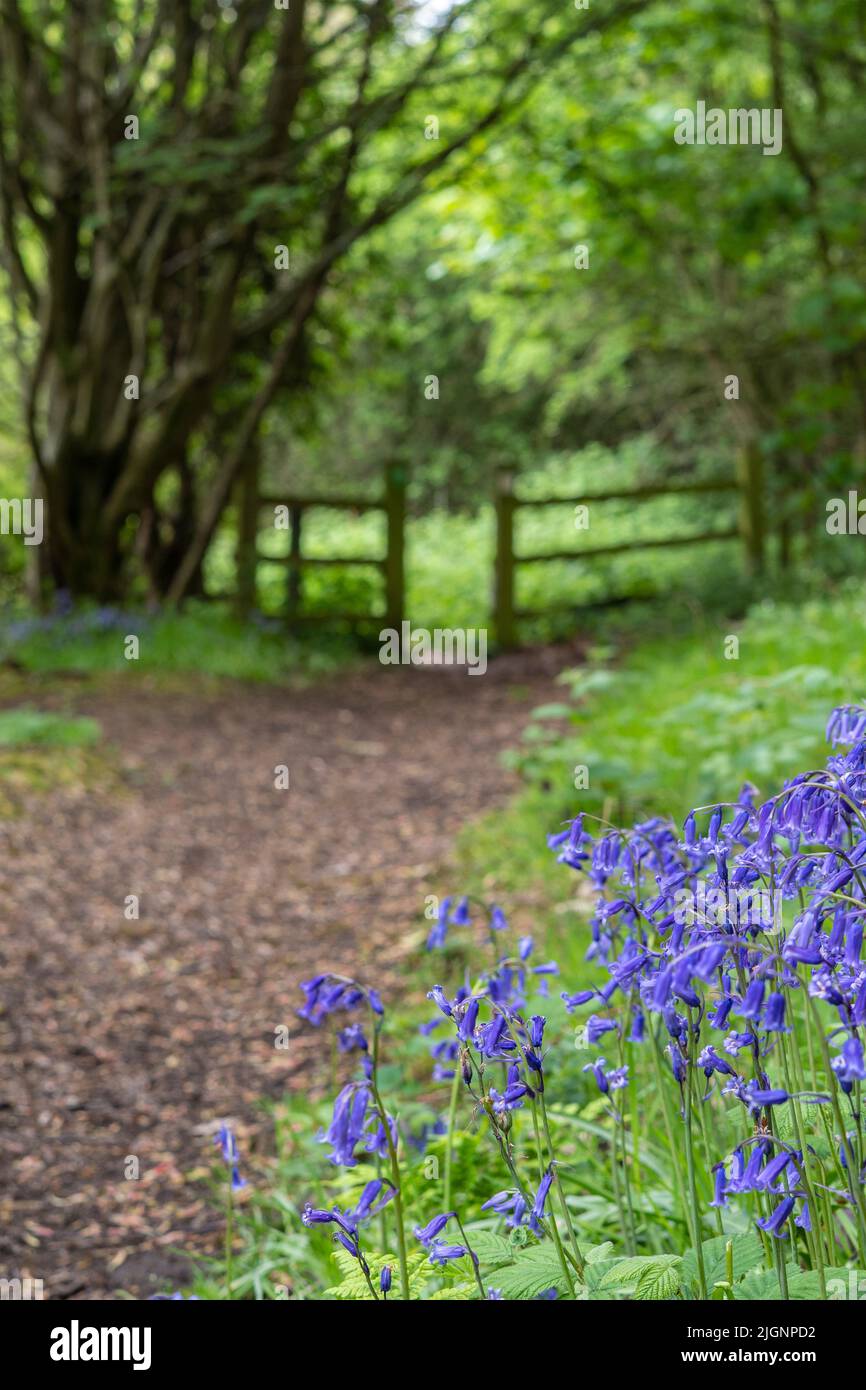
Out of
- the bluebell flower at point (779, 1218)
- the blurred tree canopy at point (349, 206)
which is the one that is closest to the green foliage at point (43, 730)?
the blurred tree canopy at point (349, 206)

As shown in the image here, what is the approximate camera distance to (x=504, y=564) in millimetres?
10477

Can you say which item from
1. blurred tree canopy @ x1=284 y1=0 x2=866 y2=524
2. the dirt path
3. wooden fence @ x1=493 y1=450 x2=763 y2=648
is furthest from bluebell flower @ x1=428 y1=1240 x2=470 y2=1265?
wooden fence @ x1=493 y1=450 x2=763 y2=648

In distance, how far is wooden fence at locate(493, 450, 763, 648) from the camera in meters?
10.3

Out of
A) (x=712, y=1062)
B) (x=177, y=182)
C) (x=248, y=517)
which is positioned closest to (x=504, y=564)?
(x=248, y=517)

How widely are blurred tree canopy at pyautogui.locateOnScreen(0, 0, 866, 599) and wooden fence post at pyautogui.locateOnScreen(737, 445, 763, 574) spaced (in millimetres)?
327

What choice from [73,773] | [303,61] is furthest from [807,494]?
[73,773]

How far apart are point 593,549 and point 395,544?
5.18 feet

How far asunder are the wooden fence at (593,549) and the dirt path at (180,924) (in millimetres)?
2298

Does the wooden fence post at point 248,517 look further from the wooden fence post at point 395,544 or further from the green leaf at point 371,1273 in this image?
the green leaf at point 371,1273

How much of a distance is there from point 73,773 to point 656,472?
11814 millimetres

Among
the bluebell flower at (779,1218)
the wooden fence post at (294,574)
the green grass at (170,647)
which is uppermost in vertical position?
the wooden fence post at (294,574)

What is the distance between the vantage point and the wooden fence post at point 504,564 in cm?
1037

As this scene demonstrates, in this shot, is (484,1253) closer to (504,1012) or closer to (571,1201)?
(504,1012)

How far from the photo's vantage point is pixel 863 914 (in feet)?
4.19
